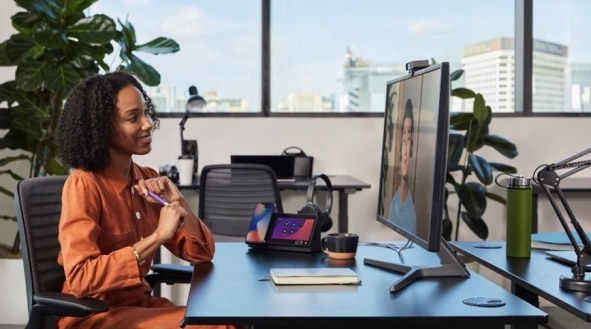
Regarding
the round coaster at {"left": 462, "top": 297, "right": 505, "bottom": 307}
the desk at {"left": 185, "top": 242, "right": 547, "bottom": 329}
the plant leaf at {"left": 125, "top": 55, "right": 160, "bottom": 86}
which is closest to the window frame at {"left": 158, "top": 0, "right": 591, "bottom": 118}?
the plant leaf at {"left": 125, "top": 55, "right": 160, "bottom": 86}

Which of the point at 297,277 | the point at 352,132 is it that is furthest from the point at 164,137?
the point at 297,277

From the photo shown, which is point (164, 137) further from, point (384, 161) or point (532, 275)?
point (532, 275)

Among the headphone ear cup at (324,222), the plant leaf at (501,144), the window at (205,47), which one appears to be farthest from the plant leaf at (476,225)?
the headphone ear cup at (324,222)

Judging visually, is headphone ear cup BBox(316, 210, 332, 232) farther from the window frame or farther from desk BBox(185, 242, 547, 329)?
the window frame

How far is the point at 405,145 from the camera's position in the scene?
191 centimetres

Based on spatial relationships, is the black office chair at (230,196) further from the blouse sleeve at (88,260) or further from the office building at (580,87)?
the office building at (580,87)

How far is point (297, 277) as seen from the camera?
1753 millimetres

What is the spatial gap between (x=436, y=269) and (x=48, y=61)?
111 inches

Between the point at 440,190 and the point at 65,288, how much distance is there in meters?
1.02

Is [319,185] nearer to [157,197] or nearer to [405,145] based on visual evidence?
[157,197]

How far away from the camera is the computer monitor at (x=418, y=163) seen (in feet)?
5.32

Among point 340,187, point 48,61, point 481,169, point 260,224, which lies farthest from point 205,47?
point 260,224

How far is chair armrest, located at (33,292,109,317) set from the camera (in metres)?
1.79

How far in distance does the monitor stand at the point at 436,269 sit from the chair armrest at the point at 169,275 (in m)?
0.61
